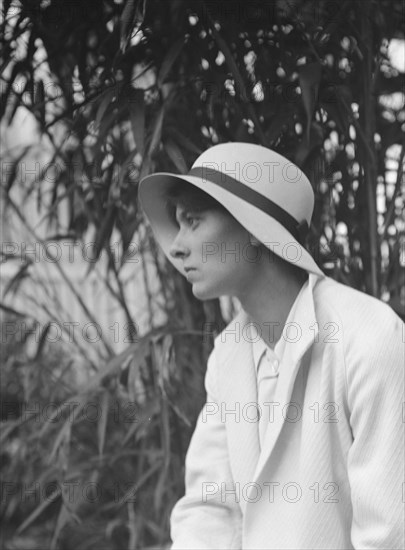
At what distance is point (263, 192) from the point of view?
1.79 m

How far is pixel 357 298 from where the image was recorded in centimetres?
180

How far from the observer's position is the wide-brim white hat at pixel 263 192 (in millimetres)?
1754

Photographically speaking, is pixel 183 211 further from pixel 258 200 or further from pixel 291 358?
pixel 291 358

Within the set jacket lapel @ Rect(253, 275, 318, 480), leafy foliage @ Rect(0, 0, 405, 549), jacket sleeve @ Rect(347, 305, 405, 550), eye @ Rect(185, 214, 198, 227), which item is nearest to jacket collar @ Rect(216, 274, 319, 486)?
jacket lapel @ Rect(253, 275, 318, 480)

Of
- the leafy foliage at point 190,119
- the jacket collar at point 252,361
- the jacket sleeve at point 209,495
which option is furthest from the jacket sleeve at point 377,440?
the leafy foliage at point 190,119

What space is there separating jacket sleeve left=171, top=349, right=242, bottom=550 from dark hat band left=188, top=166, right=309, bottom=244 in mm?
394

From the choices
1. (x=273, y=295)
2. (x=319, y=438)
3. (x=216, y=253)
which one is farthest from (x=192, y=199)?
(x=319, y=438)

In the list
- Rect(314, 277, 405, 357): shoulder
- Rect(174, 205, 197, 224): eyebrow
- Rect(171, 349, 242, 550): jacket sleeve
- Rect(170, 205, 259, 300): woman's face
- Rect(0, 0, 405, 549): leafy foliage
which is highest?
Rect(0, 0, 405, 549): leafy foliage

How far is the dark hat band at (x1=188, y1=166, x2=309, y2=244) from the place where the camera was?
70.1 inches

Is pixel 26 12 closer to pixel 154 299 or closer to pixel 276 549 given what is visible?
pixel 154 299

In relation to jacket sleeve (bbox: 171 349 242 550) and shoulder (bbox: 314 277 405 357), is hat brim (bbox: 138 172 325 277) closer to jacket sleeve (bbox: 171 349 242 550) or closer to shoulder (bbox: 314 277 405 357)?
shoulder (bbox: 314 277 405 357)

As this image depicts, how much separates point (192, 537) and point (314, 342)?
51 centimetres

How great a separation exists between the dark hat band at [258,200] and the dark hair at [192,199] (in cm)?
5

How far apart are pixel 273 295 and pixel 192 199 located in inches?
10.0
